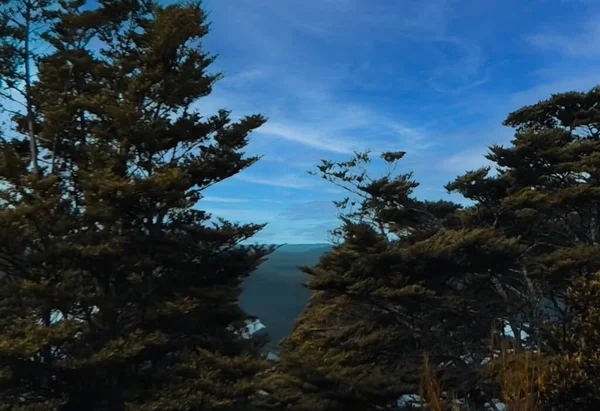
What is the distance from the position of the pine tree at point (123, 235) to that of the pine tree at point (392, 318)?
1368 mm

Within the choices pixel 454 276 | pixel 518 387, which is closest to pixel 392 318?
pixel 454 276

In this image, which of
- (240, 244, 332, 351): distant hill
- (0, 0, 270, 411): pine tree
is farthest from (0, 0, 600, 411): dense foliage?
(240, 244, 332, 351): distant hill

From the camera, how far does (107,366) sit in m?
7.02

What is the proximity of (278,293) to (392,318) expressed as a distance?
16.4 ft

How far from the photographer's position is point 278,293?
14305 millimetres

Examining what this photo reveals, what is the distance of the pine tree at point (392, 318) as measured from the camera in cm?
853

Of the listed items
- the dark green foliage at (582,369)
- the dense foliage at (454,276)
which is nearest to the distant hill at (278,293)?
the dense foliage at (454,276)

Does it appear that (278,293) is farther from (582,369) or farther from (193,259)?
(582,369)

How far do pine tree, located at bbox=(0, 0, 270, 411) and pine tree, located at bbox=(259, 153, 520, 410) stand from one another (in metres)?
1.37

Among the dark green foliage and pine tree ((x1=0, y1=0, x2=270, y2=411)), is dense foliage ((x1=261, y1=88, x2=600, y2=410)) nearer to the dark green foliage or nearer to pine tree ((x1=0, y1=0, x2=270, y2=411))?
pine tree ((x1=0, y1=0, x2=270, y2=411))

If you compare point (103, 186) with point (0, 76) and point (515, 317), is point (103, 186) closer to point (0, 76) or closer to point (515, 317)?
point (0, 76)

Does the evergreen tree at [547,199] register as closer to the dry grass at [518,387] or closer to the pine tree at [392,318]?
the pine tree at [392,318]

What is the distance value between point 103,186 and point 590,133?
1009cm

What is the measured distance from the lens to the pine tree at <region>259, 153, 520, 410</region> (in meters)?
8.53
